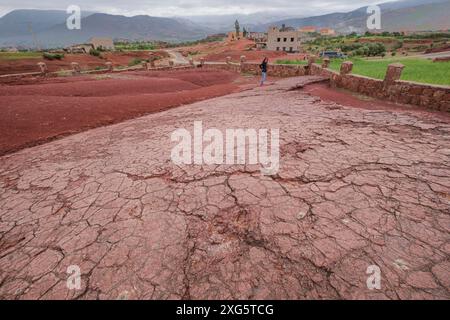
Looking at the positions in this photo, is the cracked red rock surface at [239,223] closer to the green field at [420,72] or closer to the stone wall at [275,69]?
the green field at [420,72]

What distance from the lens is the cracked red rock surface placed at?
184 cm

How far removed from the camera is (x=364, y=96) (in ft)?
25.0

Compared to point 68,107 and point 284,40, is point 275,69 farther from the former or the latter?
point 284,40

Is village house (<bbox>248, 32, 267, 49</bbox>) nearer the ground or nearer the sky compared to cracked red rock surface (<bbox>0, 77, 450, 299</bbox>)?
nearer the sky

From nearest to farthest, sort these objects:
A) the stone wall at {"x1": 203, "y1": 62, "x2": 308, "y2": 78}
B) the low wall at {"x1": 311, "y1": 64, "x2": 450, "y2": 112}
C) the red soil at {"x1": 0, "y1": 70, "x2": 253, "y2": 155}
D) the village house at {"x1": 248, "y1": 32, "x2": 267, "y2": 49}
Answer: the low wall at {"x1": 311, "y1": 64, "x2": 450, "y2": 112} < the red soil at {"x1": 0, "y1": 70, "x2": 253, "y2": 155} < the stone wall at {"x1": 203, "y1": 62, "x2": 308, "y2": 78} < the village house at {"x1": 248, "y1": 32, "x2": 267, "y2": 49}

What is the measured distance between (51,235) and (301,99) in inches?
283

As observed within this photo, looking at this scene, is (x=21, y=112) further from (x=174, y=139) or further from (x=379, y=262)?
(x=379, y=262)

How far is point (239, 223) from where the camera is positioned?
2387 mm

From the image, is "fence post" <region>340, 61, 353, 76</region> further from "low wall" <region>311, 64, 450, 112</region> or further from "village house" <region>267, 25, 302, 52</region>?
"village house" <region>267, 25, 302, 52</region>

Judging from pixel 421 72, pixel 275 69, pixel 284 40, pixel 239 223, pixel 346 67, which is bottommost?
pixel 239 223

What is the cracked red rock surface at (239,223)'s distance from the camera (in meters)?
1.84

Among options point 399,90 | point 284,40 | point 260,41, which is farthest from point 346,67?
point 260,41

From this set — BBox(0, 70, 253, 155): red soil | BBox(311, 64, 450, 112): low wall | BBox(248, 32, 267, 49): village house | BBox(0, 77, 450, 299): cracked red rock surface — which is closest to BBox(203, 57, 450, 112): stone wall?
BBox(311, 64, 450, 112): low wall
